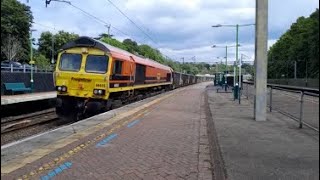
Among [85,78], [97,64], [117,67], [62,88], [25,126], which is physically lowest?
[25,126]

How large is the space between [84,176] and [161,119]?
9.88 m

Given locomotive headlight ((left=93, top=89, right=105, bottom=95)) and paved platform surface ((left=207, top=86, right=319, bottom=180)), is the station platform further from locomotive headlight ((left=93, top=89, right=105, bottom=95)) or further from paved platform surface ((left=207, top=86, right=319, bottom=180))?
locomotive headlight ((left=93, top=89, right=105, bottom=95))

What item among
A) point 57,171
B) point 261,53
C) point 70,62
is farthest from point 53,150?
point 70,62

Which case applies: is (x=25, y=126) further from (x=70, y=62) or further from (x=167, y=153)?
(x=167, y=153)

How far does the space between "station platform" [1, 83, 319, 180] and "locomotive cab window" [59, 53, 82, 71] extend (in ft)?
19.5

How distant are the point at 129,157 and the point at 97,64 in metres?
11.6

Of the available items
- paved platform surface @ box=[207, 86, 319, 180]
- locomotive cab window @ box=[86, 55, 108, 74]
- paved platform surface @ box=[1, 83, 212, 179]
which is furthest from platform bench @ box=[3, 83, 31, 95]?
paved platform surface @ box=[207, 86, 319, 180]

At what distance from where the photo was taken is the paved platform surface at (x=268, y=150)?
24.8 feet

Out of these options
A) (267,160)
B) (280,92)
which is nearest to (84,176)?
(267,160)

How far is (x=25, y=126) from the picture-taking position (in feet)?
59.7

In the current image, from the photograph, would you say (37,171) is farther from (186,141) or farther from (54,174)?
(186,141)

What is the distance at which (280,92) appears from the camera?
18734 mm

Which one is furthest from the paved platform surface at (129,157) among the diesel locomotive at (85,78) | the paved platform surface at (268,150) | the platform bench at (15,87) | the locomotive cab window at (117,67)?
the platform bench at (15,87)

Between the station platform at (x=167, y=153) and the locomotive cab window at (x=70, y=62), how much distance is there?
5935 millimetres
